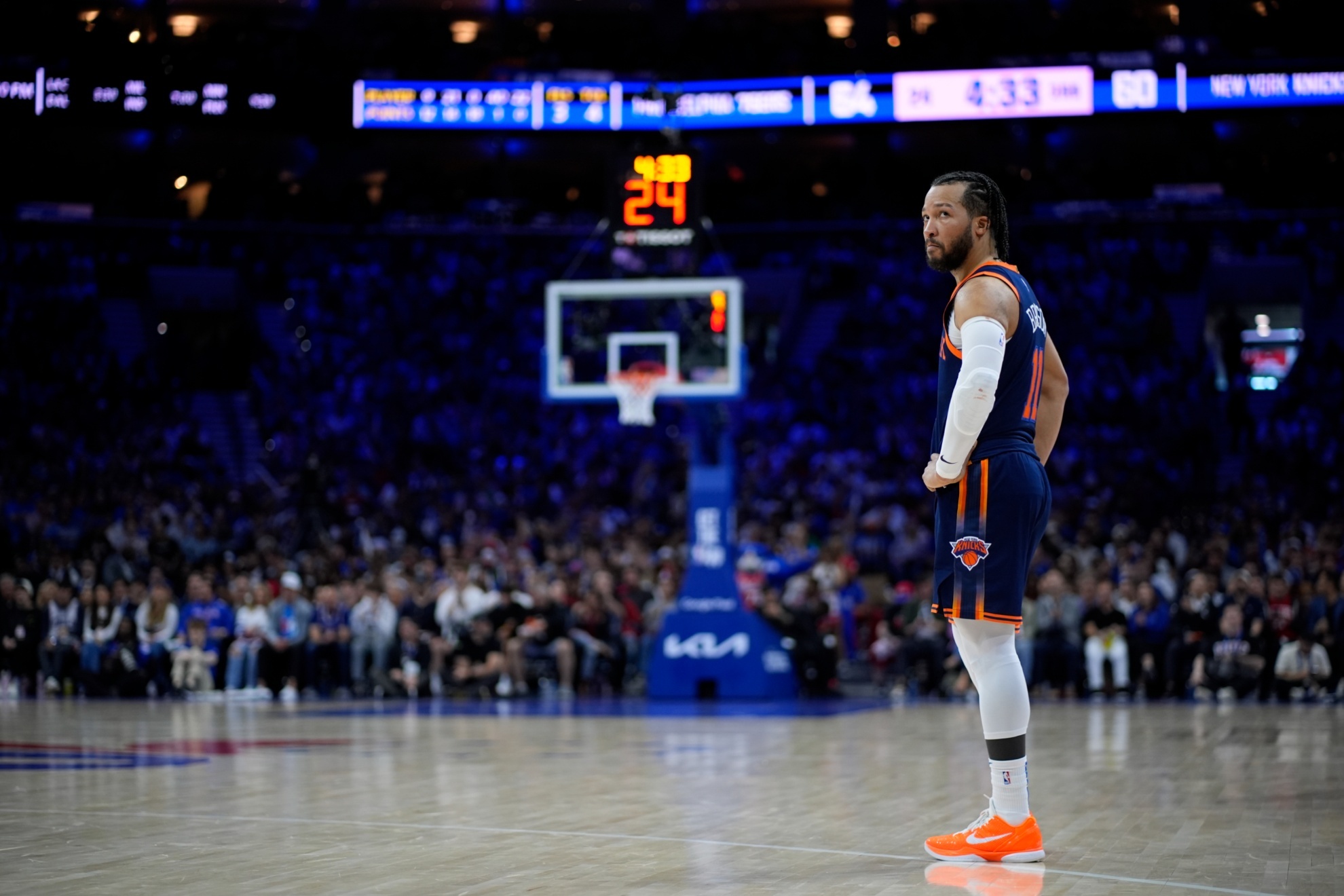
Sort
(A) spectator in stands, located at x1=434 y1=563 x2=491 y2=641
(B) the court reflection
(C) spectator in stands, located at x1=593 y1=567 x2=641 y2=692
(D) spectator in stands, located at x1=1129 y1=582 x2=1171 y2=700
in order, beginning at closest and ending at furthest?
(B) the court reflection < (D) spectator in stands, located at x1=1129 y1=582 x2=1171 y2=700 < (C) spectator in stands, located at x1=593 y1=567 x2=641 y2=692 < (A) spectator in stands, located at x1=434 y1=563 x2=491 y2=641

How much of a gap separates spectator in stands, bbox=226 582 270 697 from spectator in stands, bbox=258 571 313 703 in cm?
8

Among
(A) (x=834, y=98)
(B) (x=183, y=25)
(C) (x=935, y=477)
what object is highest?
(B) (x=183, y=25)

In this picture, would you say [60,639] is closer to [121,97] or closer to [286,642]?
[286,642]

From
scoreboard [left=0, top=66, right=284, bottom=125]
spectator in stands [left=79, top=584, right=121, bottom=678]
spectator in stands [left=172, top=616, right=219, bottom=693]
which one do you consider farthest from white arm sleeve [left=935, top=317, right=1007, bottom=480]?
scoreboard [left=0, top=66, right=284, bottom=125]

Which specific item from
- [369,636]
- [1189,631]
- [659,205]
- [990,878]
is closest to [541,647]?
[369,636]

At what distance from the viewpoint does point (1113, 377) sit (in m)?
23.7

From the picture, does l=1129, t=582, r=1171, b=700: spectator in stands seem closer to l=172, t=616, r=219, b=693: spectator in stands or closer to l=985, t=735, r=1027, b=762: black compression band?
l=172, t=616, r=219, b=693: spectator in stands

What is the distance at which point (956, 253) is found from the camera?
5.03 metres

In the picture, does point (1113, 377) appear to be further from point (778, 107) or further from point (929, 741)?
point (929, 741)

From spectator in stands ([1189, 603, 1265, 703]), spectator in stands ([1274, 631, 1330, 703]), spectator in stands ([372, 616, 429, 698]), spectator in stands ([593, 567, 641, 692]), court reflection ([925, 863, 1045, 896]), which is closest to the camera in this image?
court reflection ([925, 863, 1045, 896])

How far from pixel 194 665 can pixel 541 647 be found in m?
3.75

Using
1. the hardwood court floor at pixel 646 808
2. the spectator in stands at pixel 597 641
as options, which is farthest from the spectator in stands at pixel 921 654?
the hardwood court floor at pixel 646 808

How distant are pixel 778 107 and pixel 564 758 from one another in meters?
17.3

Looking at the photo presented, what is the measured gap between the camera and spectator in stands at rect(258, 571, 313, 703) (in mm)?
16312
